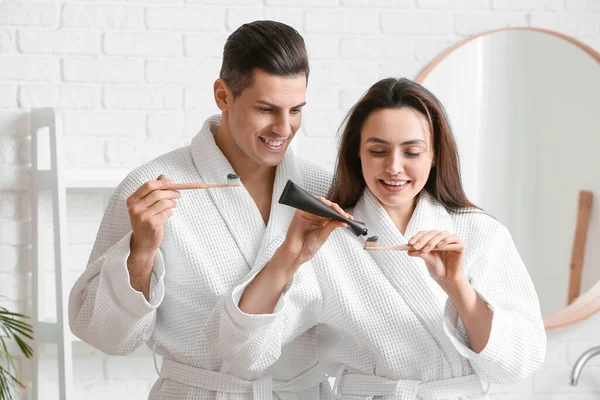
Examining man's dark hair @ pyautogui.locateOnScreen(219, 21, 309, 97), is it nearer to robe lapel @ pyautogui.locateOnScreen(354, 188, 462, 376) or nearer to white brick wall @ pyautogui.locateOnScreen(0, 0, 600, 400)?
robe lapel @ pyautogui.locateOnScreen(354, 188, 462, 376)

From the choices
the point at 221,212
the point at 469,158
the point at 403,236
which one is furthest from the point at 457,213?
the point at 469,158

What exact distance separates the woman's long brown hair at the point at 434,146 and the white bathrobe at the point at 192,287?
0.12 m

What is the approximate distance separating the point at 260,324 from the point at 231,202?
1.02ft

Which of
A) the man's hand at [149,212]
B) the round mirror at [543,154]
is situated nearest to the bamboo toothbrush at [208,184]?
the man's hand at [149,212]

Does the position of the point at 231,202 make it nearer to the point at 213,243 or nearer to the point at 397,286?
the point at 213,243

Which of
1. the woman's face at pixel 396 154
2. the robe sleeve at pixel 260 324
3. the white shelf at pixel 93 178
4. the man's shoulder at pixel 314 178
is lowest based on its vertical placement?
the robe sleeve at pixel 260 324

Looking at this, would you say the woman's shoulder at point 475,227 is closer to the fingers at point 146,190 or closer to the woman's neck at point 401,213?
the woman's neck at point 401,213

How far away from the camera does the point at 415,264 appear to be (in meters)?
1.74

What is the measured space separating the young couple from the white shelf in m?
0.62

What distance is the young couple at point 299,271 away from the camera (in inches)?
63.7

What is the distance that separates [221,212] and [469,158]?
116 cm

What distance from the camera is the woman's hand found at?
153cm

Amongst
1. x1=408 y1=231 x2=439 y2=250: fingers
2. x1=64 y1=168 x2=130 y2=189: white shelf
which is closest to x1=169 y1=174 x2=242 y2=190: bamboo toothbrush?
x1=408 y1=231 x2=439 y2=250: fingers

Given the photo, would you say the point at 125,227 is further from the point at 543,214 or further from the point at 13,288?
the point at 543,214
